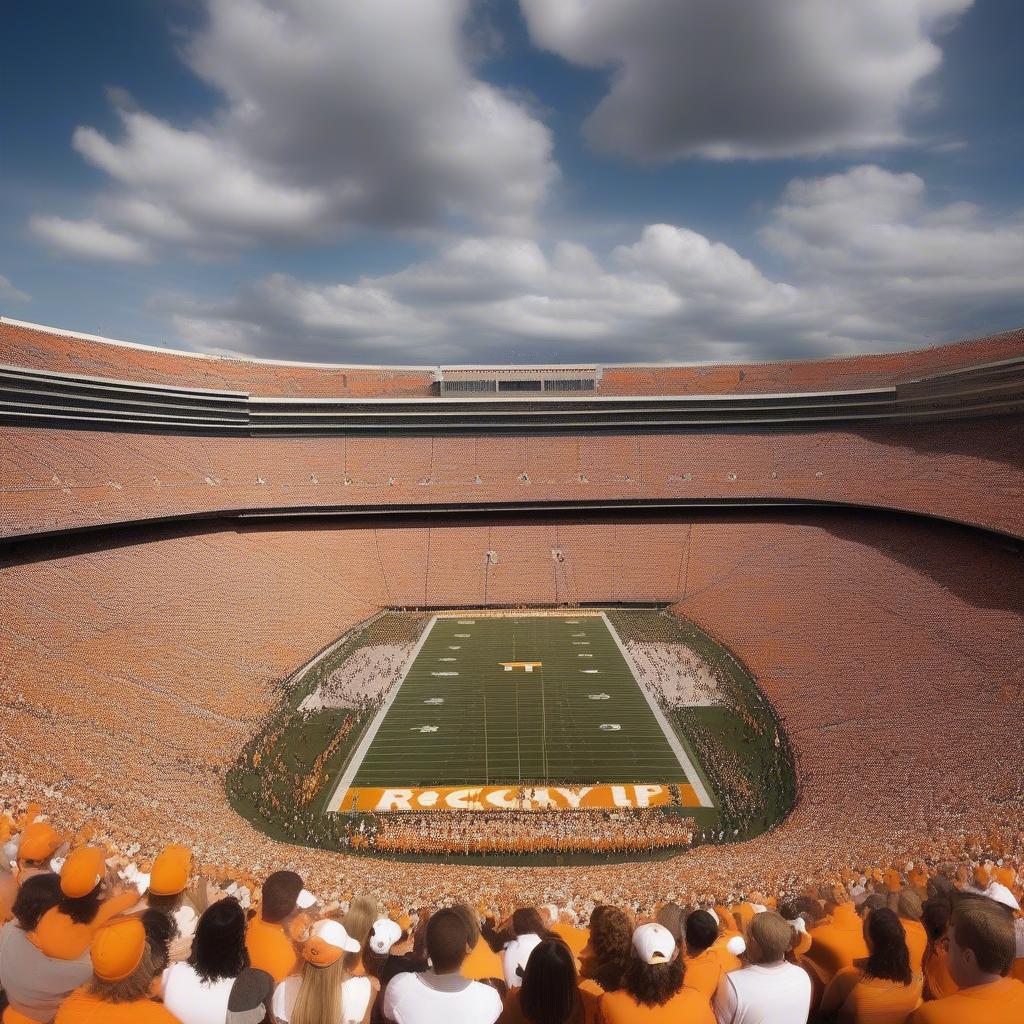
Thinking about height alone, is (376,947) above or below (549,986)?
below

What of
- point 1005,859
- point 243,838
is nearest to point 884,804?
point 1005,859

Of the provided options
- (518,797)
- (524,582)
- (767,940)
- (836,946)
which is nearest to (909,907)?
(836,946)

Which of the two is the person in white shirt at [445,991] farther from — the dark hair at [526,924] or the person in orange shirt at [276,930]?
the dark hair at [526,924]

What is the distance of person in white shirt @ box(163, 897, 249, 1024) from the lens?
3.03 meters

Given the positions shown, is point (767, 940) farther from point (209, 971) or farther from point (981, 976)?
point (209, 971)

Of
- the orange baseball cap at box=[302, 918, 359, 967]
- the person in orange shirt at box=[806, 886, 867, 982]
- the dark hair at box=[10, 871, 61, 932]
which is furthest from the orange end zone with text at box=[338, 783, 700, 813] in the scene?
the orange baseball cap at box=[302, 918, 359, 967]

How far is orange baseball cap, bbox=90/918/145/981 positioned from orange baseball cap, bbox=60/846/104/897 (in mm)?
855

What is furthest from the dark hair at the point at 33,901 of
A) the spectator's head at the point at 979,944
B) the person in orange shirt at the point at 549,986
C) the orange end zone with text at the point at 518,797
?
the orange end zone with text at the point at 518,797

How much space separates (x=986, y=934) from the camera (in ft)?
8.48

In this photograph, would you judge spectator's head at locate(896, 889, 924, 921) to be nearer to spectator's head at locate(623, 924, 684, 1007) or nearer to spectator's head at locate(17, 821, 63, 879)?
spectator's head at locate(623, 924, 684, 1007)

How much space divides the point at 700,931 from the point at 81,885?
3232 mm

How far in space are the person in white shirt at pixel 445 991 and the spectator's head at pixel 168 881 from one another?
60.9 inches

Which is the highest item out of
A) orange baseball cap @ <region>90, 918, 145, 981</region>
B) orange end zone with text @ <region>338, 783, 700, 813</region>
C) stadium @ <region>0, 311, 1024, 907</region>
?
orange baseball cap @ <region>90, 918, 145, 981</region>

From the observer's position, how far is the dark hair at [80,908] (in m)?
3.42
